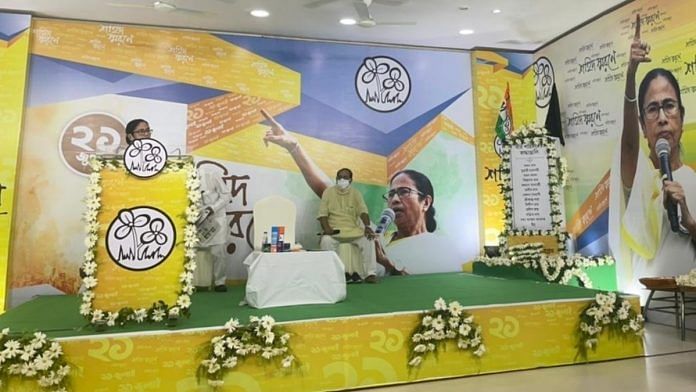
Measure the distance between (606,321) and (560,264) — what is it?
1696mm

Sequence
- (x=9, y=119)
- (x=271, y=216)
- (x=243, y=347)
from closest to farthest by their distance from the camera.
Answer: (x=243, y=347) < (x=271, y=216) < (x=9, y=119)

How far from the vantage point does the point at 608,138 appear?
632 centimetres

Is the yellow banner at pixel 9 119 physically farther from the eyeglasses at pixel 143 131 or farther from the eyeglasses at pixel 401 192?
the eyeglasses at pixel 401 192

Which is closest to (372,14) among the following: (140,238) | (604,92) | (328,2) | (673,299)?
(328,2)

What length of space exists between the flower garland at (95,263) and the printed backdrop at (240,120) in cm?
285

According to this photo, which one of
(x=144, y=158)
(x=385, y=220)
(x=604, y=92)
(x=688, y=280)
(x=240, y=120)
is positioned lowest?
(x=688, y=280)

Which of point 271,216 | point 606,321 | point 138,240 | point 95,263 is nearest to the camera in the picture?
point 95,263

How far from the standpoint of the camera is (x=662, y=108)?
5523 millimetres

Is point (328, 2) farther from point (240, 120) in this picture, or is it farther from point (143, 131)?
point (143, 131)

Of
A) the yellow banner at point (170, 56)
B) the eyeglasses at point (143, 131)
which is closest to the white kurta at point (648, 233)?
the yellow banner at point (170, 56)

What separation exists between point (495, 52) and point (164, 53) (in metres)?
5.11

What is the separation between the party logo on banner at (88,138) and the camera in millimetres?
6152

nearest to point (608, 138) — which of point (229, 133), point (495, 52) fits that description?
point (495, 52)

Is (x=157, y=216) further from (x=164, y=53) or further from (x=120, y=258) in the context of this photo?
(x=164, y=53)
